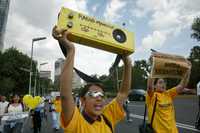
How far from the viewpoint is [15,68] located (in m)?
58.4

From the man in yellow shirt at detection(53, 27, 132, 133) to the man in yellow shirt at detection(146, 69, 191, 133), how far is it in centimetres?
177

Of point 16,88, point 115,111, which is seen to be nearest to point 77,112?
point 115,111

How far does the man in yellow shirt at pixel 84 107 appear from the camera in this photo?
2707mm

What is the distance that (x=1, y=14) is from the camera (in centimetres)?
6331

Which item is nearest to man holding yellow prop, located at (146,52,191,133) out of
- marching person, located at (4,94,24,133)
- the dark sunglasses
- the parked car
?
the dark sunglasses

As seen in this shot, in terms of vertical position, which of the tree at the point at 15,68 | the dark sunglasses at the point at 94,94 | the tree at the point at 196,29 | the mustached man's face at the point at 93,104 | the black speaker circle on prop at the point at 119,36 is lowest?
the mustached man's face at the point at 93,104

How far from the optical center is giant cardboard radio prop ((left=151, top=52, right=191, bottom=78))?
4703 mm

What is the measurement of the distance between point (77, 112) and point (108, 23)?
99 cm

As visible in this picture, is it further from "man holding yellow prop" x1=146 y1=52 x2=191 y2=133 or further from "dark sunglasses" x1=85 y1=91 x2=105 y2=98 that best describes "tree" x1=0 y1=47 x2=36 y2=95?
"dark sunglasses" x1=85 y1=91 x2=105 y2=98

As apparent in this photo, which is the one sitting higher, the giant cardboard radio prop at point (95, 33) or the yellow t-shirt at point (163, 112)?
the giant cardboard radio prop at point (95, 33)

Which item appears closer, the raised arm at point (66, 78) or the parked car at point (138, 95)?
the raised arm at point (66, 78)

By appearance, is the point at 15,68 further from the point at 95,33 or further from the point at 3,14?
the point at 95,33

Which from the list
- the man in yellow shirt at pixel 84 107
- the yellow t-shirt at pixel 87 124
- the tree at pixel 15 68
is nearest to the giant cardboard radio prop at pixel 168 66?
the man in yellow shirt at pixel 84 107

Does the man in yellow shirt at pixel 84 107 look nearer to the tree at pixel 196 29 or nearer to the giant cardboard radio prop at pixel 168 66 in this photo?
the giant cardboard radio prop at pixel 168 66
